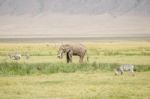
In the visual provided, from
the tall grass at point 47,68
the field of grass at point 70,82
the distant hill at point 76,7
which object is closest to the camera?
the field of grass at point 70,82

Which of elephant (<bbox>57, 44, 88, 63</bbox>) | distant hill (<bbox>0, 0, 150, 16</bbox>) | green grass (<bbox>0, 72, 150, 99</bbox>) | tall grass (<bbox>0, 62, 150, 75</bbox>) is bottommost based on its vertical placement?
green grass (<bbox>0, 72, 150, 99</bbox>)

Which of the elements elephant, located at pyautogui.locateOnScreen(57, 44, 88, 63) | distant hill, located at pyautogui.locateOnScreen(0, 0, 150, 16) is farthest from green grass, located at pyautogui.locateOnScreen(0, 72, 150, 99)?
distant hill, located at pyautogui.locateOnScreen(0, 0, 150, 16)

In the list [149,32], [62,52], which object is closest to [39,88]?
[62,52]

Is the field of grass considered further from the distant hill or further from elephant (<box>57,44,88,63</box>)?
the distant hill

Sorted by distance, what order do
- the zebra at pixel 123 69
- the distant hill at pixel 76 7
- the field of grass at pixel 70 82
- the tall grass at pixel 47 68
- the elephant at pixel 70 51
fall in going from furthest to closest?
the distant hill at pixel 76 7, the elephant at pixel 70 51, the tall grass at pixel 47 68, the zebra at pixel 123 69, the field of grass at pixel 70 82

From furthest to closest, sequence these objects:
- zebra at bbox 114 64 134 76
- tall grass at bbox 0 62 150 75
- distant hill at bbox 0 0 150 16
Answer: distant hill at bbox 0 0 150 16, tall grass at bbox 0 62 150 75, zebra at bbox 114 64 134 76

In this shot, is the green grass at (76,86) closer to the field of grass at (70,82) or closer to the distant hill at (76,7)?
the field of grass at (70,82)

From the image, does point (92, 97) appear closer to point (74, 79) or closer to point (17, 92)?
point (17, 92)

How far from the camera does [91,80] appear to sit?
69.8 feet

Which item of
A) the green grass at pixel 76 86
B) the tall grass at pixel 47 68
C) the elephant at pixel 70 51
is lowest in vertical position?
the green grass at pixel 76 86

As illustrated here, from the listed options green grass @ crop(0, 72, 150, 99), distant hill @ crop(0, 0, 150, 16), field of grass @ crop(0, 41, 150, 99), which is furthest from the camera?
distant hill @ crop(0, 0, 150, 16)

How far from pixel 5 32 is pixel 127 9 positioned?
4486cm

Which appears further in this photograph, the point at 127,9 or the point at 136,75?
the point at 127,9

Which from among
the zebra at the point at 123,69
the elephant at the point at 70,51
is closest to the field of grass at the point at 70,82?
the zebra at the point at 123,69
